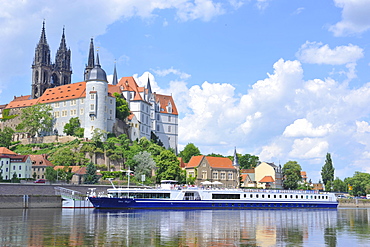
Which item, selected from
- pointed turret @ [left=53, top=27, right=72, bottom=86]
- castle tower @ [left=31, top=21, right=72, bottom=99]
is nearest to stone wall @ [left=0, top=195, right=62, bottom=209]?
castle tower @ [left=31, top=21, right=72, bottom=99]

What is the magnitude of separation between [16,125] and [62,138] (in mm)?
25170

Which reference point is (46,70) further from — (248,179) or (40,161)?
(248,179)

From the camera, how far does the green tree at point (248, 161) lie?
142m

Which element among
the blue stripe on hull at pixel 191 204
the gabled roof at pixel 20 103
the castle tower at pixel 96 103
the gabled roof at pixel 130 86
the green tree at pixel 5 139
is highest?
the gabled roof at pixel 130 86

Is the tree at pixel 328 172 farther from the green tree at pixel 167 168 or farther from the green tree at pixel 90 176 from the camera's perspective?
the green tree at pixel 90 176

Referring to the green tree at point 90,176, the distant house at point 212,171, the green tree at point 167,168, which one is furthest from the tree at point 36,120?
the green tree at point 167,168

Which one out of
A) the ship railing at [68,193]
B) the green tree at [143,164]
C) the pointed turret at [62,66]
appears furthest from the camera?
the pointed turret at [62,66]

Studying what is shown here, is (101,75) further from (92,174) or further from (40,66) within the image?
(40,66)

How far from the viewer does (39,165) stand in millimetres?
89312

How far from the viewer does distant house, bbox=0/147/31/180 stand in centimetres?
8662

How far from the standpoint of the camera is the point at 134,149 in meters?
98.4

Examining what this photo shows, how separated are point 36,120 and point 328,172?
246ft

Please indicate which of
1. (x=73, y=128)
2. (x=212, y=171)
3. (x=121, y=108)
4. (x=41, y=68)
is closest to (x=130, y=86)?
(x=121, y=108)

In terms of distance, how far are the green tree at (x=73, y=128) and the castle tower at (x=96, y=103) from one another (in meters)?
2.47
